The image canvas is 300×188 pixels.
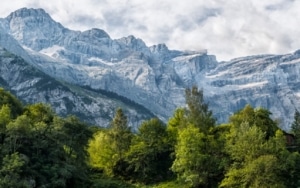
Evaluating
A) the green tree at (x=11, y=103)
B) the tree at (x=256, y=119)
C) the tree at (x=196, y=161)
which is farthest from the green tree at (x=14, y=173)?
the tree at (x=256, y=119)

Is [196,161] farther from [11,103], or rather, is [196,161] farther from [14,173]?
[11,103]

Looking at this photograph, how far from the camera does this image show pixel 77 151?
103 meters

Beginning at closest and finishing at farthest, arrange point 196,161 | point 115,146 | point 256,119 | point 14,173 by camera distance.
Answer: point 14,173 → point 196,161 → point 256,119 → point 115,146

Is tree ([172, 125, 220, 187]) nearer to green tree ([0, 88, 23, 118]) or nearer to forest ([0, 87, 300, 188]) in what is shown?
forest ([0, 87, 300, 188])

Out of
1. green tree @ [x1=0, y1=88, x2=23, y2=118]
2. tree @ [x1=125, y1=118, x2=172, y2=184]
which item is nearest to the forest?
tree @ [x1=125, y1=118, x2=172, y2=184]

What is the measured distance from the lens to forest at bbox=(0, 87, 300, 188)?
3278 inches

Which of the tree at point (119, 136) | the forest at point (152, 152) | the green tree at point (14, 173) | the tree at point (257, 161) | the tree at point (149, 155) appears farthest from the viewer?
the tree at point (119, 136)

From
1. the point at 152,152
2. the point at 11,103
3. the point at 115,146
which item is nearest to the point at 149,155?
the point at 152,152

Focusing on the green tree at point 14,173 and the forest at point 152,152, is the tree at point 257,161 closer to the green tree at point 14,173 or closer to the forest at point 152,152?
the forest at point 152,152

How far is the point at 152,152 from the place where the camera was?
4397 inches

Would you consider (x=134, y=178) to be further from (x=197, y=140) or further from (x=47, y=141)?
(x=47, y=141)

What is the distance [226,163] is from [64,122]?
3754 cm

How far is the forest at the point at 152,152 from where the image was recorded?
83250 millimetres

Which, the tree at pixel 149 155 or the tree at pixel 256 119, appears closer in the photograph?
the tree at pixel 256 119
